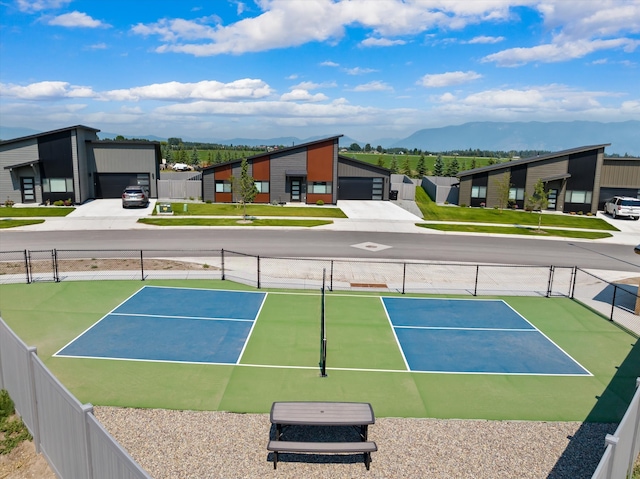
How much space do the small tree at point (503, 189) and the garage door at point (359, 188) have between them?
13.5m

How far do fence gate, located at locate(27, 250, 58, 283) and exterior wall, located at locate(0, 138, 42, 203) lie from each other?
1026 inches

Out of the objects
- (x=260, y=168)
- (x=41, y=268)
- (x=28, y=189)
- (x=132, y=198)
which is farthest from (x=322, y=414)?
(x=28, y=189)

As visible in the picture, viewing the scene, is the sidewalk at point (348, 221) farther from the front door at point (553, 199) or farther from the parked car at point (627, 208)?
the front door at point (553, 199)

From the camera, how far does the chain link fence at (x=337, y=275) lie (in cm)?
2270

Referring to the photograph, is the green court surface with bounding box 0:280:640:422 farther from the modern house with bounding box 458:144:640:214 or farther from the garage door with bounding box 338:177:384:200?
the garage door with bounding box 338:177:384:200

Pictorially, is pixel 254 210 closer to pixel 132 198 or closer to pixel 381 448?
pixel 132 198

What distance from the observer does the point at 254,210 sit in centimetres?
4988

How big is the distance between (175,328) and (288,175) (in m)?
39.8

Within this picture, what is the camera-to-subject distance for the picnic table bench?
933 centimetres

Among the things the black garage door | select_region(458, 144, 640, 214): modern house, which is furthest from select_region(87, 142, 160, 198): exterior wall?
select_region(458, 144, 640, 214): modern house

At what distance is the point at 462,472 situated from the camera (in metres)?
9.46

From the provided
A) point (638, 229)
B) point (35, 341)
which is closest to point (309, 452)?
point (35, 341)

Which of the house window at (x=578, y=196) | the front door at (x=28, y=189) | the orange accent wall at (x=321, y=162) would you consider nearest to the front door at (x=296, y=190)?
the orange accent wall at (x=321, y=162)

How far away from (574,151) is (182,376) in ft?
174
